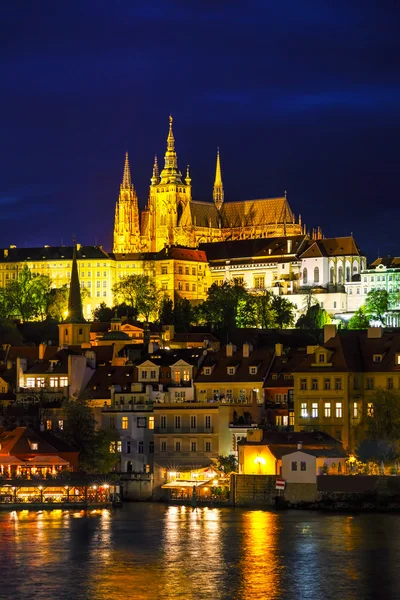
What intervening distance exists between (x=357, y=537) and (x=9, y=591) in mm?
17089

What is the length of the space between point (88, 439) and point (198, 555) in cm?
2299

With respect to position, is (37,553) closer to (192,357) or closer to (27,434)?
(27,434)

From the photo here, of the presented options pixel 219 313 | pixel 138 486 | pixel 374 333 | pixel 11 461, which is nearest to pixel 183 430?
pixel 138 486

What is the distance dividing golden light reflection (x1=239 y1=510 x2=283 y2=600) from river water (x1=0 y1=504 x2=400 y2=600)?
1.5 inches

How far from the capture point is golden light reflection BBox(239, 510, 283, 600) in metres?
61.8

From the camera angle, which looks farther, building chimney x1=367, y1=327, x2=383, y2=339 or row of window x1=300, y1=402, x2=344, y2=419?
building chimney x1=367, y1=327, x2=383, y2=339

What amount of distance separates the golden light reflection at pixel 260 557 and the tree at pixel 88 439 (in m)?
11.5

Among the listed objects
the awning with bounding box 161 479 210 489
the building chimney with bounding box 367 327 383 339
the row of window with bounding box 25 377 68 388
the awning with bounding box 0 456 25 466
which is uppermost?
the building chimney with bounding box 367 327 383 339

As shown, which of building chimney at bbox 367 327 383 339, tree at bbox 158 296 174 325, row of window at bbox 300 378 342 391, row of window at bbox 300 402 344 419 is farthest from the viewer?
tree at bbox 158 296 174 325

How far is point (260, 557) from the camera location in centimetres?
6856

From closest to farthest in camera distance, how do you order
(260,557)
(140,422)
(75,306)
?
(260,557) → (140,422) → (75,306)

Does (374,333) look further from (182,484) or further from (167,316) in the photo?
(167,316)

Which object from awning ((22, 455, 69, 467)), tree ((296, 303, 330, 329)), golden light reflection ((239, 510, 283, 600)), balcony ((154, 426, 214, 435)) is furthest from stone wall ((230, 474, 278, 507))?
tree ((296, 303, 330, 329))

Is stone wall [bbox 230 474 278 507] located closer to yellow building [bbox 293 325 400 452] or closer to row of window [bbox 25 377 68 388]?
yellow building [bbox 293 325 400 452]
